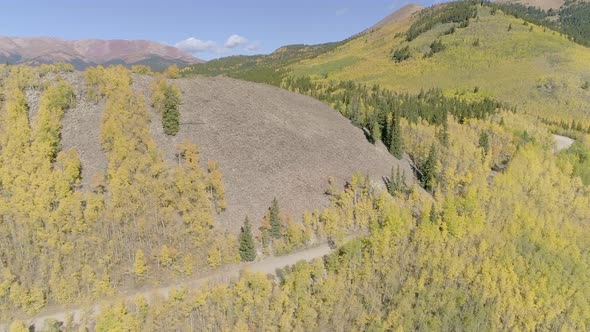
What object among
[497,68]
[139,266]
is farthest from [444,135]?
[497,68]

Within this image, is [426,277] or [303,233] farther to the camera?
[303,233]

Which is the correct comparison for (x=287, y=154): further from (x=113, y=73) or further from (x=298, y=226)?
(x=113, y=73)

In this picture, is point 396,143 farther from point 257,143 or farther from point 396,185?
point 257,143

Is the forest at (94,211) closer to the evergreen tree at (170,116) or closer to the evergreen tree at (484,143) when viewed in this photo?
the evergreen tree at (170,116)

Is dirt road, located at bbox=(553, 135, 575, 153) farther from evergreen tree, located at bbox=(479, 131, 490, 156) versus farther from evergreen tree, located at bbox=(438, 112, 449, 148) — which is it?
evergreen tree, located at bbox=(438, 112, 449, 148)

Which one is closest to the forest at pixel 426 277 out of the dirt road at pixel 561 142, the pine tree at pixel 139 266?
the pine tree at pixel 139 266

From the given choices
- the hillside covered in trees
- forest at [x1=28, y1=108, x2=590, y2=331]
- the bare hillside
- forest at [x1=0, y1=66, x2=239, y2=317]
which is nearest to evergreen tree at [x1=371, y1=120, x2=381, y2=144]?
the hillside covered in trees
